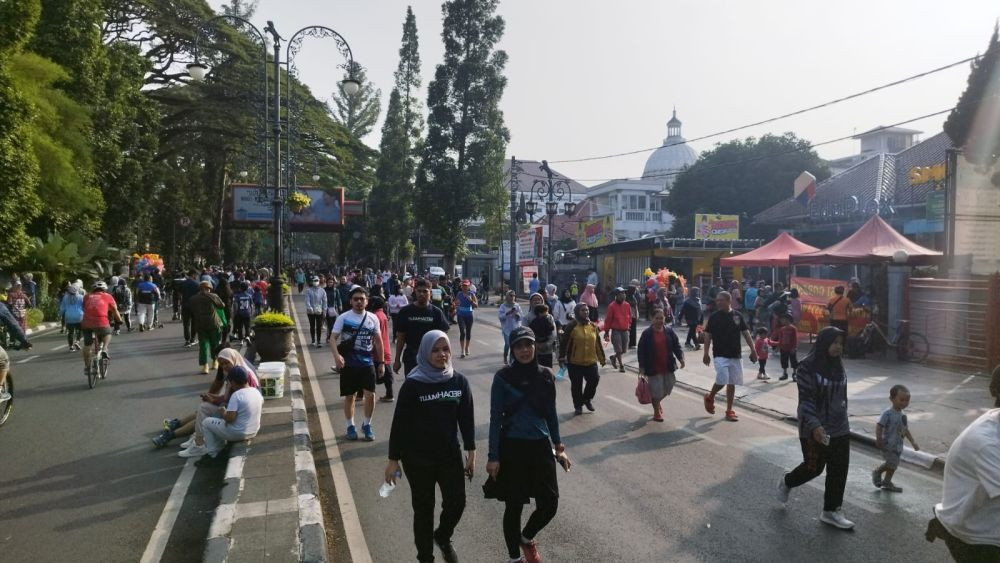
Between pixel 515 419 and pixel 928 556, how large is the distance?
3.23m

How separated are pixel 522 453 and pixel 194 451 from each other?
14.6 ft

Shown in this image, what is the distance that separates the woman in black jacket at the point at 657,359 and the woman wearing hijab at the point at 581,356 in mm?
682

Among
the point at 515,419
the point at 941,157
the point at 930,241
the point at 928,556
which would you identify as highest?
the point at 941,157

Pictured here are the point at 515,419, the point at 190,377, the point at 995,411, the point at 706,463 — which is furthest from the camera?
the point at 190,377

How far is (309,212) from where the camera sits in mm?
38500

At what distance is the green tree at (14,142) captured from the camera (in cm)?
1447

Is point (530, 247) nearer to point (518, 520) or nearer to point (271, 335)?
point (271, 335)

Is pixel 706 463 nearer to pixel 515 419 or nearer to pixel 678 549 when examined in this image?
pixel 678 549

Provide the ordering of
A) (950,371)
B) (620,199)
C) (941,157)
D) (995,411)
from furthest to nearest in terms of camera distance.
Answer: (620,199)
(941,157)
(950,371)
(995,411)

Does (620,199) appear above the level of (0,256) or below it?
above

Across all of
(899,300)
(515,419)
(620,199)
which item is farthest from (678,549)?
(620,199)

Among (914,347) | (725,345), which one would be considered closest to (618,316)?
(725,345)

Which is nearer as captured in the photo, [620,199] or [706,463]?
[706,463]

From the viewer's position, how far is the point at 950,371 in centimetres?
1401
